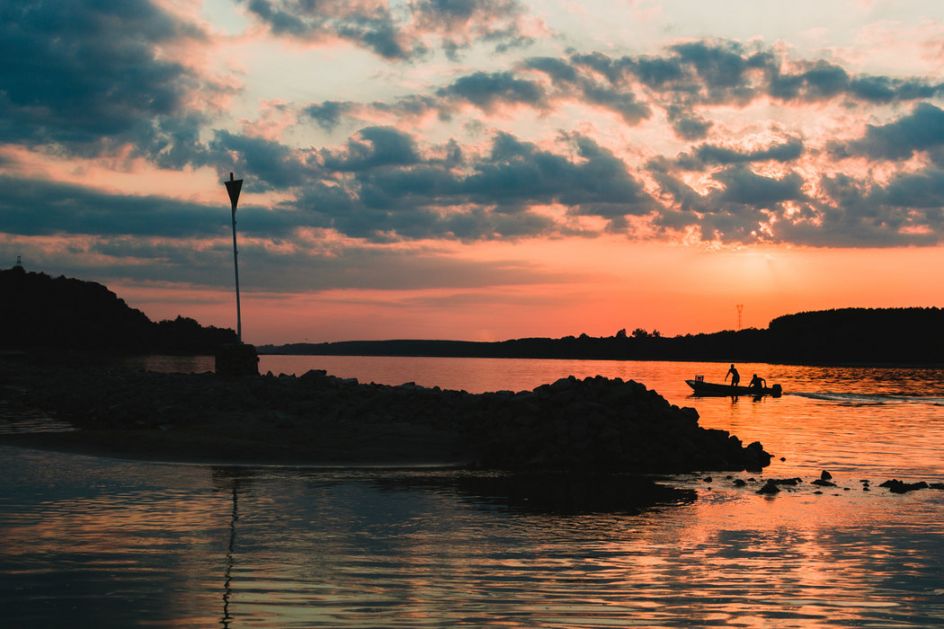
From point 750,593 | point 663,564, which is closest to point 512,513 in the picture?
point 663,564

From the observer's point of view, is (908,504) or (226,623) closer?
(226,623)

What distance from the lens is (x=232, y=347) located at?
3562cm

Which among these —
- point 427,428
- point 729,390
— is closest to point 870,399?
point 729,390

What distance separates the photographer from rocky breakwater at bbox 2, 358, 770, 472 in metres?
A: 23.8

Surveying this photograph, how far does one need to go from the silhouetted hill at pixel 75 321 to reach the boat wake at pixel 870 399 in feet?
300

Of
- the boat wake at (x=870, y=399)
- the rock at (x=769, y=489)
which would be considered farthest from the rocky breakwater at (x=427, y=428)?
the boat wake at (x=870, y=399)

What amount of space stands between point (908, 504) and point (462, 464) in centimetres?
1059

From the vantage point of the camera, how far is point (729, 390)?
80.9 meters

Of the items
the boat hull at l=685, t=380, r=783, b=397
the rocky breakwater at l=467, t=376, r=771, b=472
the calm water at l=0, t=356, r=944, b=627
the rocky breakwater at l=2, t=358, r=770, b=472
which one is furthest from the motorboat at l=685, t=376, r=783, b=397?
the calm water at l=0, t=356, r=944, b=627

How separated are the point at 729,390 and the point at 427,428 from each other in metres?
59.6

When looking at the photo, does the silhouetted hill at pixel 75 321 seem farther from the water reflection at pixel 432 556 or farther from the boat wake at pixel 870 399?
the water reflection at pixel 432 556

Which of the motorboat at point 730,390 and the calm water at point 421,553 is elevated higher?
the calm water at point 421,553

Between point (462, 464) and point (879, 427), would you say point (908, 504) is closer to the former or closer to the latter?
point (462, 464)

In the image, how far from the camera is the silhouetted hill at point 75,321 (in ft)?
453
